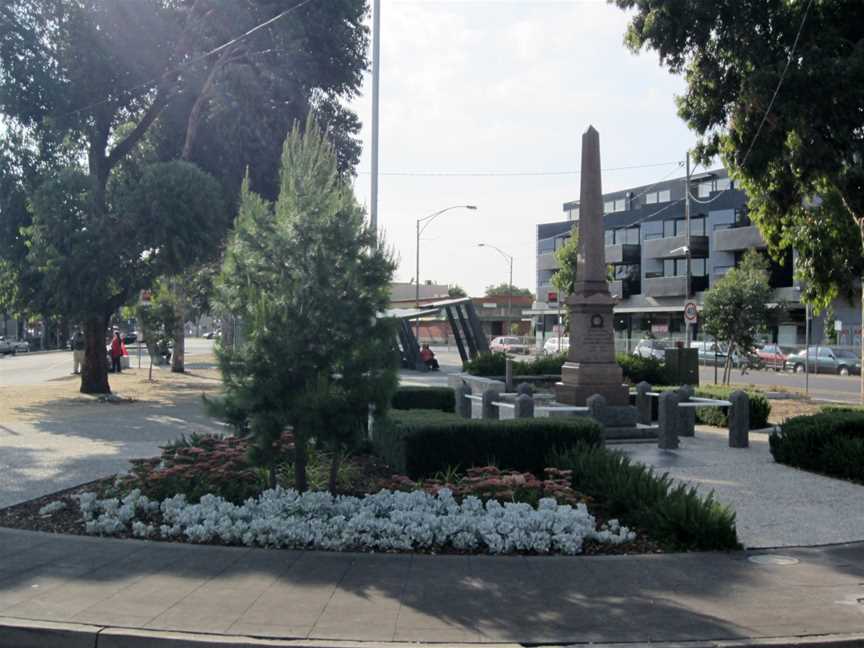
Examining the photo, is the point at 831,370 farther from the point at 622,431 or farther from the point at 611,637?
the point at 611,637

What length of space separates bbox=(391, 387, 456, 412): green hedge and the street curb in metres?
9.95

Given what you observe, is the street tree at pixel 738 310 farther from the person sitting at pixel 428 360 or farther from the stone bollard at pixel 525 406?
the stone bollard at pixel 525 406

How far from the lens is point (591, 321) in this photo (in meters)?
16.2

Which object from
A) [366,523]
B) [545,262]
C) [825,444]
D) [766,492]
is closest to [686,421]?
[825,444]

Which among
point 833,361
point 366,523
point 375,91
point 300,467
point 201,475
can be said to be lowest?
point 366,523

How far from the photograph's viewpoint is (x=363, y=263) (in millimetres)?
8727

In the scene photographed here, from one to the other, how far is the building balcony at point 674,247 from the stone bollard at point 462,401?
46147mm

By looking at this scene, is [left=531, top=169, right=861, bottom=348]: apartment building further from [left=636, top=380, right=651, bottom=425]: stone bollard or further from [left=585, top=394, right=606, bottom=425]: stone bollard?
[left=585, top=394, right=606, bottom=425]: stone bollard

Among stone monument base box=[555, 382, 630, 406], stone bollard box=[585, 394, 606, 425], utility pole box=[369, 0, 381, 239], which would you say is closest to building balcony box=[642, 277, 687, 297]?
utility pole box=[369, 0, 381, 239]

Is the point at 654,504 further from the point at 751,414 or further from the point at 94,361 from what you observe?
the point at 94,361

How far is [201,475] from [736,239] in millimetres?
53232

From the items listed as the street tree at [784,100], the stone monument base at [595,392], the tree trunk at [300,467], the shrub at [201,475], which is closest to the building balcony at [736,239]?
the street tree at [784,100]

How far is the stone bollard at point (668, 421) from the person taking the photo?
1397cm

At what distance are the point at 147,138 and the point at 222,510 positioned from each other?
2227 centimetres
